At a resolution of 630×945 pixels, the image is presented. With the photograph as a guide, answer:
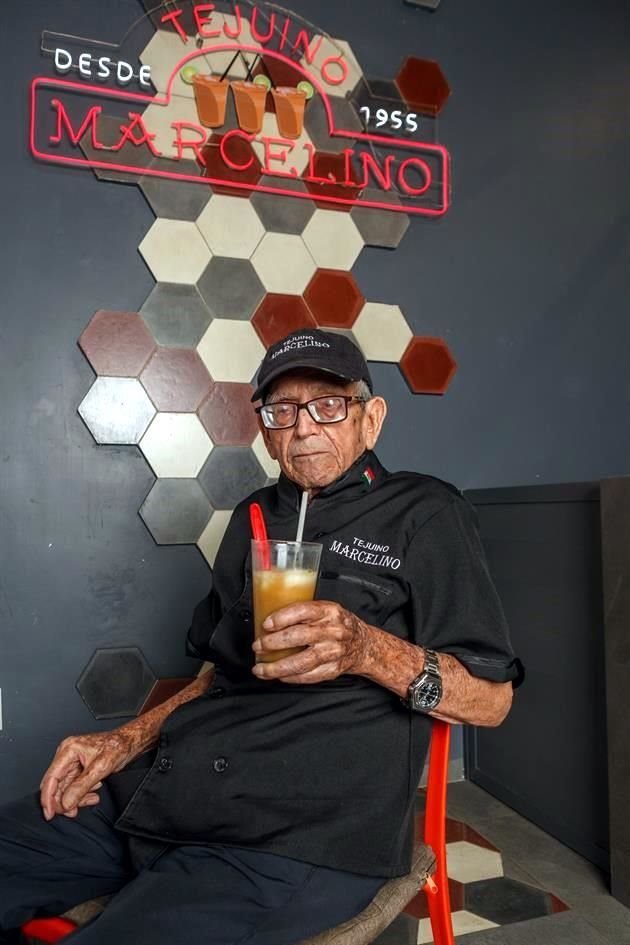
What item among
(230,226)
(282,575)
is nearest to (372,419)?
(282,575)

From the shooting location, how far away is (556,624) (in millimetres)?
2238

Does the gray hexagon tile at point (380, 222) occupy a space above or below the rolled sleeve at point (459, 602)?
above

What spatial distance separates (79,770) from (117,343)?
1.34 meters

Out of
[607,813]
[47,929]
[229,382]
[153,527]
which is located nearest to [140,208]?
[229,382]

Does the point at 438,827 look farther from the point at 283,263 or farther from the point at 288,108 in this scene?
the point at 288,108

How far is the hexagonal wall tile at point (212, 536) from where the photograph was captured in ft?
7.75

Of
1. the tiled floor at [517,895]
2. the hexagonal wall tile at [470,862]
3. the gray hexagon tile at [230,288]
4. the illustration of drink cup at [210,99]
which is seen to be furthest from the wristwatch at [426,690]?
the illustration of drink cup at [210,99]

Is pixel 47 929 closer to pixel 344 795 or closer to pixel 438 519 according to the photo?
pixel 344 795

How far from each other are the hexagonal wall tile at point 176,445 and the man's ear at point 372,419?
1001 mm

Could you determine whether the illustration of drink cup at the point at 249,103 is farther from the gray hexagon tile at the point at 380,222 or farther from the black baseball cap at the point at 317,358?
the black baseball cap at the point at 317,358

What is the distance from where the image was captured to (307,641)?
0.96m

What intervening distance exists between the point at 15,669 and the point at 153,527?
54 cm

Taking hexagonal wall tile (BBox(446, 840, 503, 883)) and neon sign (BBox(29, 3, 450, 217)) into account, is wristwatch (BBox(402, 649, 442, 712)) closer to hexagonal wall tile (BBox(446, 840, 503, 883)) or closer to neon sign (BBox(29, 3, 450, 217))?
hexagonal wall tile (BBox(446, 840, 503, 883))

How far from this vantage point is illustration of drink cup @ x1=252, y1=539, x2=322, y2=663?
38.9 inches
